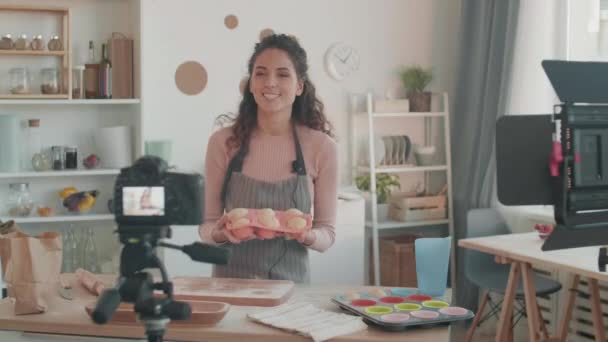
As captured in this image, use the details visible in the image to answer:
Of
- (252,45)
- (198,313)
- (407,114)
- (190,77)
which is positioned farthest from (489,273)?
(198,313)

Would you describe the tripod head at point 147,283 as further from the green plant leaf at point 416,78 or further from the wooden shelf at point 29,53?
the green plant leaf at point 416,78

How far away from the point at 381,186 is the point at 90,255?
177 centimetres

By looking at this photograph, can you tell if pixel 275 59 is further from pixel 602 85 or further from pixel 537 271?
pixel 537 271

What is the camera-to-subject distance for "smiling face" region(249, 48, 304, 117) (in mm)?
2447

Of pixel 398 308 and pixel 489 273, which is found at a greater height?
pixel 398 308

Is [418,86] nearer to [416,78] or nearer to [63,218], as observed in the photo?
[416,78]

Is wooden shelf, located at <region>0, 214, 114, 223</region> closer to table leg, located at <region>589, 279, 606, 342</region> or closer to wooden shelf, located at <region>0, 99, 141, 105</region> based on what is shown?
wooden shelf, located at <region>0, 99, 141, 105</region>

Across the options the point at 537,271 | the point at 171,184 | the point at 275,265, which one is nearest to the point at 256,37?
the point at 537,271

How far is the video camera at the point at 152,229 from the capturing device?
4.35ft

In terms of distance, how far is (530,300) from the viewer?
3639 mm

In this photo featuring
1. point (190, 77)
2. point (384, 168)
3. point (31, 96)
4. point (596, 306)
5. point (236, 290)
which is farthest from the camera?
point (384, 168)

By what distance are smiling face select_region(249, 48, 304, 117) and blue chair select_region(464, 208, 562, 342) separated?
1.91 m

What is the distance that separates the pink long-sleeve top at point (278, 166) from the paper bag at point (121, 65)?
72.2 inches

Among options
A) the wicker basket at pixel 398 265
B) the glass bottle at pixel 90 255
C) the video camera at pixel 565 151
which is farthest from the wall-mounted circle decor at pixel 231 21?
the video camera at pixel 565 151
